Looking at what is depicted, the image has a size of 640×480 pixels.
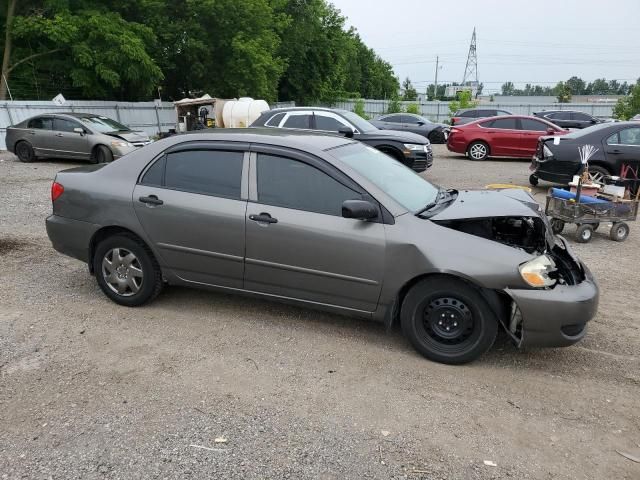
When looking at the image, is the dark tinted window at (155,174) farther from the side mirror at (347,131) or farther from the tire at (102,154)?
the tire at (102,154)

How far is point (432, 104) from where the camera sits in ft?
118

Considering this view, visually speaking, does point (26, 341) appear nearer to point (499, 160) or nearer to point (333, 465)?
point (333, 465)

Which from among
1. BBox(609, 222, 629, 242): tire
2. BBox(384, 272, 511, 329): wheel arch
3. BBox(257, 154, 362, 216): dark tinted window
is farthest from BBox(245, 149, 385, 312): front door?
BBox(609, 222, 629, 242): tire

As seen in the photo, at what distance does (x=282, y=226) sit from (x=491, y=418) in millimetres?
1999

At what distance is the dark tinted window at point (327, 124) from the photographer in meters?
11.3

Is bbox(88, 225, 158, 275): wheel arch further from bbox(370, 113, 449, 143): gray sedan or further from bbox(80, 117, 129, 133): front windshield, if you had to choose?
bbox(370, 113, 449, 143): gray sedan

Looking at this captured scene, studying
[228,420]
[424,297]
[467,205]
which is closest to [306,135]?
[467,205]

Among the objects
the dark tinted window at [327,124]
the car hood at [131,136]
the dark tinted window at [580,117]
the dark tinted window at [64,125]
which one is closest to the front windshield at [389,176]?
the dark tinted window at [327,124]

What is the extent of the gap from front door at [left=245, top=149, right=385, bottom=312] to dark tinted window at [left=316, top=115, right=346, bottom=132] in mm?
7404

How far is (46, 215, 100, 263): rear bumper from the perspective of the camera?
4664 millimetres

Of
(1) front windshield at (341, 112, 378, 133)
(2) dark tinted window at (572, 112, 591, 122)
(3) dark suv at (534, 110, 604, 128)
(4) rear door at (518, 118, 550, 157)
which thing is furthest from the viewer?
(2) dark tinted window at (572, 112, 591, 122)

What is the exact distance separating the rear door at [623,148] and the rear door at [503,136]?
20.0ft

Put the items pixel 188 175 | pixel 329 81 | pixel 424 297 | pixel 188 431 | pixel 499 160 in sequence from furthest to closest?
pixel 329 81, pixel 499 160, pixel 188 175, pixel 424 297, pixel 188 431

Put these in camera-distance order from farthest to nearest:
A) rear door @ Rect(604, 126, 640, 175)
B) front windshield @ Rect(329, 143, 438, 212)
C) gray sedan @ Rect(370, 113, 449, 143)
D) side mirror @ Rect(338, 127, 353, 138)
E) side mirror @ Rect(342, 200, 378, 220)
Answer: gray sedan @ Rect(370, 113, 449, 143)
side mirror @ Rect(338, 127, 353, 138)
rear door @ Rect(604, 126, 640, 175)
front windshield @ Rect(329, 143, 438, 212)
side mirror @ Rect(342, 200, 378, 220)
